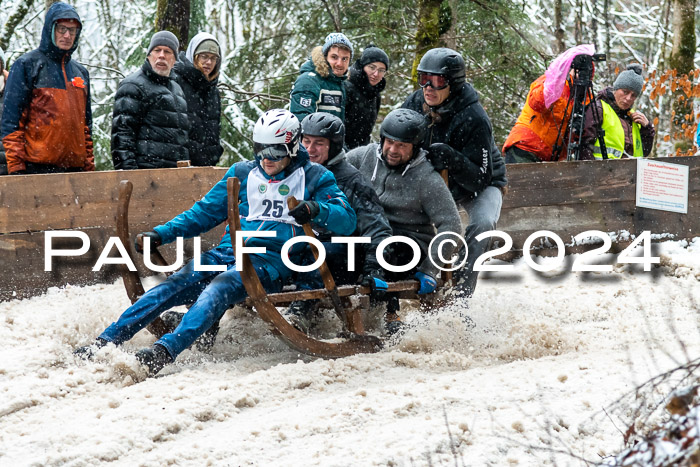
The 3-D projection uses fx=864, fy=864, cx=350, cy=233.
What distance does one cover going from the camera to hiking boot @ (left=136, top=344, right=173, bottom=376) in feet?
15.0

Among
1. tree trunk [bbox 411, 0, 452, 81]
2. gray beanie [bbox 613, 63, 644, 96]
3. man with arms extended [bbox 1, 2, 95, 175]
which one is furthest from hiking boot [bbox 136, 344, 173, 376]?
tree trunk [bbox 411, 0, 452, 81]

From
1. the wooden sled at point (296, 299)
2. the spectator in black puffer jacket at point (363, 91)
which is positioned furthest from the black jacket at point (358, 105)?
the wooden sled at point (296, 299)

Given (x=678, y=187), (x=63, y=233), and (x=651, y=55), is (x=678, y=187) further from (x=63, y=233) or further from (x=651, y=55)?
(x=651, y=55)

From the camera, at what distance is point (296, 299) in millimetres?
4879

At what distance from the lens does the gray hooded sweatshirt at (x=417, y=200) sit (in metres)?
5.68

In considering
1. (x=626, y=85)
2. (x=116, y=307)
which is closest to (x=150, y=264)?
(x=116, y=307)

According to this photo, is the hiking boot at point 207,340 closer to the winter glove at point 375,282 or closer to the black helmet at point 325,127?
the winter glove at point 375,282

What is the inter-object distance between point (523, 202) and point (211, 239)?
2.98m

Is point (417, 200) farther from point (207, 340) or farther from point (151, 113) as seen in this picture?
point (151, 113)

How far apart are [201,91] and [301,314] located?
253cm

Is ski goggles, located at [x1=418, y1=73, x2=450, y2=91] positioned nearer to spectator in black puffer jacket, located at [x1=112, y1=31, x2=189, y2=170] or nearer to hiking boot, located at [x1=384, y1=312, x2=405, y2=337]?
hiking boot, located at [x1=384, y1=312, x2=405, y2=337]

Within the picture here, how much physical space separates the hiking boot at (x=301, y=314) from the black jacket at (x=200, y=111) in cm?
224

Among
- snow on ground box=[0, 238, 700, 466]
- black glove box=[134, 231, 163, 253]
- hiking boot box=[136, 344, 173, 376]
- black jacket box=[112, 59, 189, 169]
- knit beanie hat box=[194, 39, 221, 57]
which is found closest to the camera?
snow on ground box=[0, 238, 700, 466]

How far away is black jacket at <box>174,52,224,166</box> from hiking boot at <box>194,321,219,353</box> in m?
2.43
